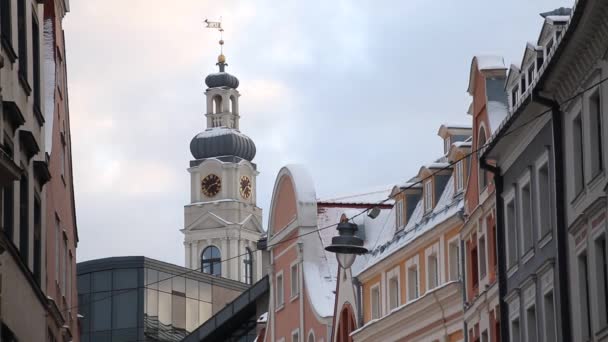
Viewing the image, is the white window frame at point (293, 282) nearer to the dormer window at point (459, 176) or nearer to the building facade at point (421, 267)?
the building facade at point (421, 267)

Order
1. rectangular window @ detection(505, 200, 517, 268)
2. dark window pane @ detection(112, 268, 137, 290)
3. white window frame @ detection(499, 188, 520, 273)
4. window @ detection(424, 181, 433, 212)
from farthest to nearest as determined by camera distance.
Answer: dark window pane @ detection(112, 268, 137, 290)
window @ detection(424, 181, 433, 212)
rectangular window @ detection(505, 200, 517, 268)
white window frame @ detection(499, 188, 520, 273)

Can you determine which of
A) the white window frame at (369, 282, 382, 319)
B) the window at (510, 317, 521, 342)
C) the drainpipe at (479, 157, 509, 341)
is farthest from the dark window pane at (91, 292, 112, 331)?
the window at (510, 317, 521, 342)

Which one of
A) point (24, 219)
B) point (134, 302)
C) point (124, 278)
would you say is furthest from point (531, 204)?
point (124, 278)

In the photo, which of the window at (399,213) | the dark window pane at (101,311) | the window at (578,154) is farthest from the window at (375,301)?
the dark window pane at (101,311)

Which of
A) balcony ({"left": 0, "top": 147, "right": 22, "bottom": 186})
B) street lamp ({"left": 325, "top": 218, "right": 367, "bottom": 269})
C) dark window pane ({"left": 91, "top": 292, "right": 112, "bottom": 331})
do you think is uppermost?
dark window pane ({"left": 91, "top": 292, "right": 112, "bottom": 331})

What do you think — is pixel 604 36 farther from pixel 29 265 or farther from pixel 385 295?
pixel 385 295

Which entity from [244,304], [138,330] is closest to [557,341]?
[244,304]

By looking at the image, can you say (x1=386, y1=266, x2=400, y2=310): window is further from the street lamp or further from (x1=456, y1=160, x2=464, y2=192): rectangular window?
(x1=456, y1=160, x2=464, y2=192): rectangular window

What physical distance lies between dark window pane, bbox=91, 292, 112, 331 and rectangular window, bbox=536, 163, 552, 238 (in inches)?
2372

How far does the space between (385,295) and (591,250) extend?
22203 mm

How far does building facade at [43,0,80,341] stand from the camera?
1312 inches

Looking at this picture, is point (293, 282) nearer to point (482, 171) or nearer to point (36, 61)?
point (482, 171)

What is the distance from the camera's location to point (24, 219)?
28.9 m

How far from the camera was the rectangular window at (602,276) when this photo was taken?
92.8 ft
